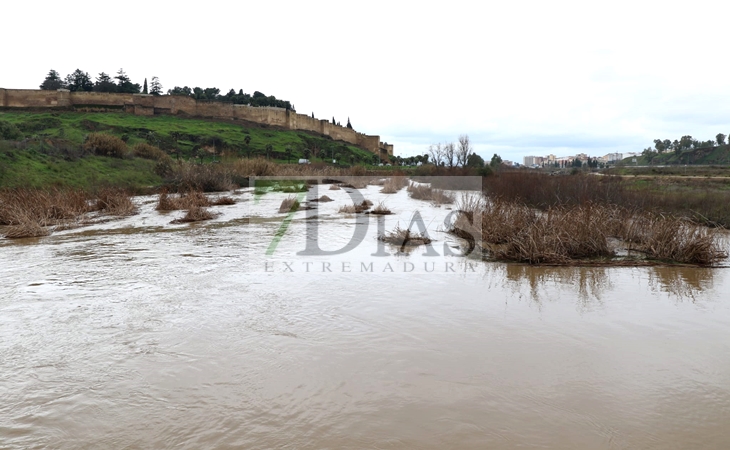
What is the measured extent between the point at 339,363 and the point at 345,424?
1099 mm

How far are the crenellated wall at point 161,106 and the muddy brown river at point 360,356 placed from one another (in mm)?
73969

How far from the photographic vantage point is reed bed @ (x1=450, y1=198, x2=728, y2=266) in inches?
380

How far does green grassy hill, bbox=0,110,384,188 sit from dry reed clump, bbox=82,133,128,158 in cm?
62

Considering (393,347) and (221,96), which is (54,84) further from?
(393,347)

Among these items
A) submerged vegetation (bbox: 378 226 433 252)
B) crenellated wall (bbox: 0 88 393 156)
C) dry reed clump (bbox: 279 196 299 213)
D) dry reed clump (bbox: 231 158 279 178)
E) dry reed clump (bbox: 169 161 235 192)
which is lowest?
submerged vegetation (bbox: 378 226 433 252)

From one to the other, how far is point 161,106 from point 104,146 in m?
53.7

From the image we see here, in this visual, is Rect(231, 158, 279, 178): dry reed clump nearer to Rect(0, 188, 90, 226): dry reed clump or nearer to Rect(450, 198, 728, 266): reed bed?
Rect(0, 188, 90, 226): dry reed clump

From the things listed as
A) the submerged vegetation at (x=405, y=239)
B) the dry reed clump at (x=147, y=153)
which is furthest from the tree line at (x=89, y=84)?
the submerged vegetation at (x=405, y=239)

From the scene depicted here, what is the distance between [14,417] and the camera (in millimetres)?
3682

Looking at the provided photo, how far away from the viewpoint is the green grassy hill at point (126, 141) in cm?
2136

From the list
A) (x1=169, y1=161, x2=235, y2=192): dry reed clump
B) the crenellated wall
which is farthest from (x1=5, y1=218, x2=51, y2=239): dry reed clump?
the crenellated wall

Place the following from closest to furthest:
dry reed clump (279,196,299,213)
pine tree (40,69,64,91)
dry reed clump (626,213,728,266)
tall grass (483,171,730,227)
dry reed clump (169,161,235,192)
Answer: dry reed clump (626,213,728,266) < tall grass (483,171,730,227) < dry reed clump (279,196,299,213) < dry reed clump (169,161,235,192) < pine tree (40,69,64,91)

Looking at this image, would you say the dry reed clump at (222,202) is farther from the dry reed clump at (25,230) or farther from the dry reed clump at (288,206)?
the dry reed clump at (25,230)

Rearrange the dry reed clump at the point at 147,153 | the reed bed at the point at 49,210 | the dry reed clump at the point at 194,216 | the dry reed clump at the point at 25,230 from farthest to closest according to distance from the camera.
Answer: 1. the dry reed clump at the point at 147,153
2. the dry reed clump at the point at 194,216
3. the reed bed at the point at 49,210
4. the dry reed clump at the point at 25,230
